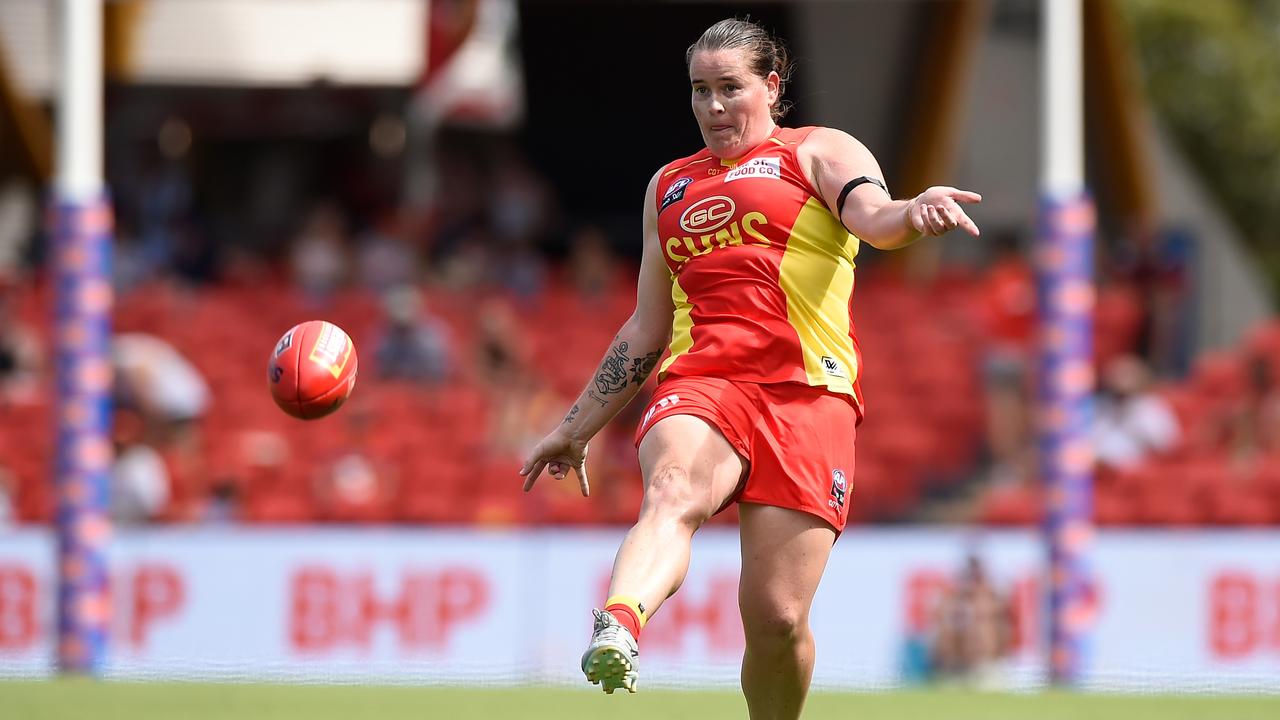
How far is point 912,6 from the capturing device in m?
18.1

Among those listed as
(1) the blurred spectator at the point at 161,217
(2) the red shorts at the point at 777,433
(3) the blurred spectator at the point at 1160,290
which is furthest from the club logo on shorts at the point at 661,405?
(1) the blurred spectator at the point at 161,217

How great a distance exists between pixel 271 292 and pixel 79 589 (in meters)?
7.14

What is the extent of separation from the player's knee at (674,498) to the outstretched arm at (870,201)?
2.78 feet

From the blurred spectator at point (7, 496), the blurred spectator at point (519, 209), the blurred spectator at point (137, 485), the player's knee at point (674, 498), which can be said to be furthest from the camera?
the blurred spectator at point (519, 209)

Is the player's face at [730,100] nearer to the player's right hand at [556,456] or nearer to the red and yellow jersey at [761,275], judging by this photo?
the red and yellow jersey at [761,275]

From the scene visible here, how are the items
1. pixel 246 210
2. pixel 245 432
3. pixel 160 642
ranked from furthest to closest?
pixel 246 210
pixel 245 432
pixel 160 642

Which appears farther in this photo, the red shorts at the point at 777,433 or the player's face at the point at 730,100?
the player's face at the point at 730,100

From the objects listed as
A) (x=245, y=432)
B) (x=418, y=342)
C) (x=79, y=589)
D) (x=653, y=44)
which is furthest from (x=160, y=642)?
(x=653, y=44)

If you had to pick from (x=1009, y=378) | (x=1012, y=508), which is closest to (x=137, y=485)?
(x=1012, y=508)

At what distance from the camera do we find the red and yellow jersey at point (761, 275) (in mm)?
5234

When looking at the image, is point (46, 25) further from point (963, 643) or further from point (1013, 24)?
point (963, 643)

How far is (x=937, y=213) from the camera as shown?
464 cm

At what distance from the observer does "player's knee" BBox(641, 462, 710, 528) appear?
491cm

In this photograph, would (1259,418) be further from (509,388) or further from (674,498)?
(674,498)
